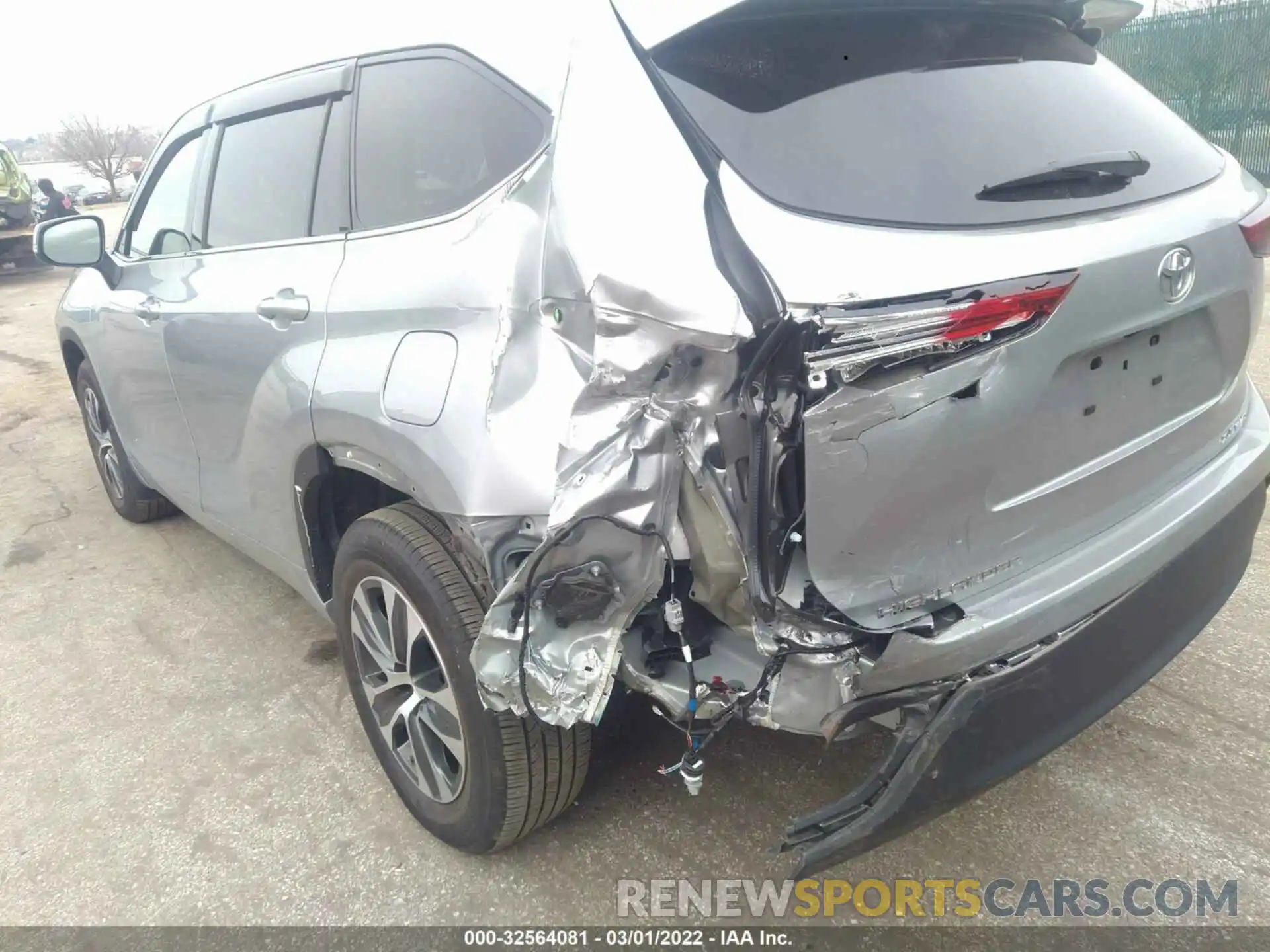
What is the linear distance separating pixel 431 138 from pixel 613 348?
96cm

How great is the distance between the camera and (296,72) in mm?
2752

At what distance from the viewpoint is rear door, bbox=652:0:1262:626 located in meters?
1.46

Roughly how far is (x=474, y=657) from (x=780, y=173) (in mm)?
1096

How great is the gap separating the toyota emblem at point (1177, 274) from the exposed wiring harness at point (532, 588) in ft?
3.40

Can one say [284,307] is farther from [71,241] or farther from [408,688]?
[71,241]

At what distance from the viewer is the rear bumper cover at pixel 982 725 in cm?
156

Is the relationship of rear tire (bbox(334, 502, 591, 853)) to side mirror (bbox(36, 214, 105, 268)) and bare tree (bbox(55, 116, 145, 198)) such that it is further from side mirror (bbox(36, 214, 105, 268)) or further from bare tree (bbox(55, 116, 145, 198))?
bare tree (bbox(55, 116, 145, 198))

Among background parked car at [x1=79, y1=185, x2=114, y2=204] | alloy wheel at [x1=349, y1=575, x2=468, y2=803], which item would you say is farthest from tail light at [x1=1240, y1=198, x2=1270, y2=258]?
background parked car at [x1=79, y1=185, x2=114, y2=204]

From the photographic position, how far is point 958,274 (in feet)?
4.83

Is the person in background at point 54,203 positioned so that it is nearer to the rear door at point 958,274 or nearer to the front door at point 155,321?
the front door at point 155,321

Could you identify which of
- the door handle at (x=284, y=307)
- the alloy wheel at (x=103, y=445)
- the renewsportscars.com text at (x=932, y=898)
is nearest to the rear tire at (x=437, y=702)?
the renewsportscars.com text at (x=932, y=898)

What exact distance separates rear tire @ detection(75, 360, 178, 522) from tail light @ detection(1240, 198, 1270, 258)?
4.36 m

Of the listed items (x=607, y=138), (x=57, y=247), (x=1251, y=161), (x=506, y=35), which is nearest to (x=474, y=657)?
(x=607, y=138)

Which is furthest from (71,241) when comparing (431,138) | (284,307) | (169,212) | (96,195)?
(96,195)
